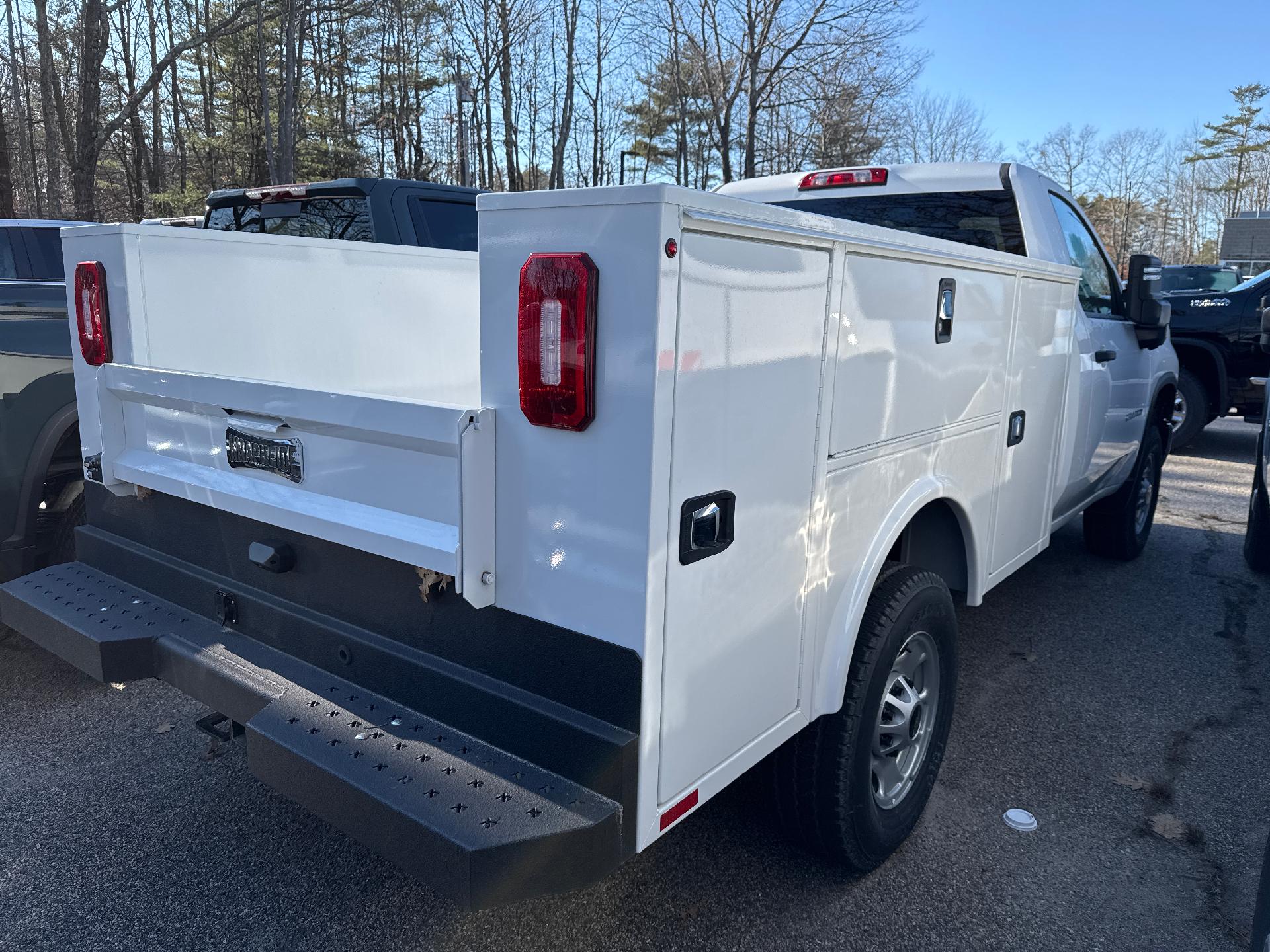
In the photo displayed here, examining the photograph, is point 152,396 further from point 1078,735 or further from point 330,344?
point 1078,735

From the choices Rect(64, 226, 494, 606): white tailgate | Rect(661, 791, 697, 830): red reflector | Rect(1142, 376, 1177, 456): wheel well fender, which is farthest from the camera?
Rect(1142, 376, 1177, 456): wheel well fender

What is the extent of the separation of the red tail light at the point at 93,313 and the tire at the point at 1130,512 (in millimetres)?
5347

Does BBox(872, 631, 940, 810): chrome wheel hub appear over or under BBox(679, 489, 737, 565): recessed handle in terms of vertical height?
under

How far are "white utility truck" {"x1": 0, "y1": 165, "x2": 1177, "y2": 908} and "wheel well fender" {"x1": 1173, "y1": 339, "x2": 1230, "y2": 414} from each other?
811cm

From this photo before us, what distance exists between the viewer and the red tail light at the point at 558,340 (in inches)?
64.6

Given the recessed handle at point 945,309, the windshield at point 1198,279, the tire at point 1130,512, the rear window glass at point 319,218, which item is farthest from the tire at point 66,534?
the windshield at point 1198,279

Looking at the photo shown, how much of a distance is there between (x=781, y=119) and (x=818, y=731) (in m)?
25.7

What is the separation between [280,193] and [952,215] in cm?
348

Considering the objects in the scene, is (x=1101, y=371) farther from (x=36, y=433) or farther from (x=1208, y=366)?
(x=1208, y=366)

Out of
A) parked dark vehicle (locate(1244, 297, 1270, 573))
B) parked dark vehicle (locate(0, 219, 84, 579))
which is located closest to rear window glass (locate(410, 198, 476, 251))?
parked dark vehicle (locate(0, 219, 84, 579))

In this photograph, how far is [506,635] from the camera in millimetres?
1933

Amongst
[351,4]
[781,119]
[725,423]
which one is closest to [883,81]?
[781,119]

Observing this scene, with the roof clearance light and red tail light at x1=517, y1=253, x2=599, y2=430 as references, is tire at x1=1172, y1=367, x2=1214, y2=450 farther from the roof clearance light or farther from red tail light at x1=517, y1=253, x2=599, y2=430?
red tail light at x1=517, y1=253, x2=599, y2=430

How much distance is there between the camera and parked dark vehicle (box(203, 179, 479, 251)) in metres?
4.90
